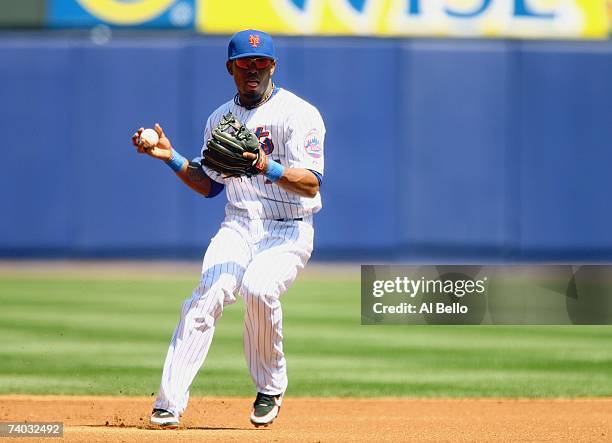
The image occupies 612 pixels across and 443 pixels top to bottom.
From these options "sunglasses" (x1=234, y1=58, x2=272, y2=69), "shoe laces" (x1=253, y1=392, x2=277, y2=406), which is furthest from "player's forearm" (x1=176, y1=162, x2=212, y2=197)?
"shoe laces" (x1=253, y1=392, x2=277, y2=406)

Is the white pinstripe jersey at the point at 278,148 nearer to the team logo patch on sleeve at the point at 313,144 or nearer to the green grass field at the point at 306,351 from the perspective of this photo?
the team logo patch on sleeve at the point at 313,144

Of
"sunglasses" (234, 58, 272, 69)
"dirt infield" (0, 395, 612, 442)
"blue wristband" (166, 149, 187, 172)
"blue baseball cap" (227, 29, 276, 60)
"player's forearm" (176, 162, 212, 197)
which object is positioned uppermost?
"blue baseball cap" (227, 29, 276, 60)

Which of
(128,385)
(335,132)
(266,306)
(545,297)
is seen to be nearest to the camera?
(266,306)

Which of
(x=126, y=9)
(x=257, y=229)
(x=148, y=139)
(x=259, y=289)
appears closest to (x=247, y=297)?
(x=259, y=289)

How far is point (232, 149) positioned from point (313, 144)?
40cm

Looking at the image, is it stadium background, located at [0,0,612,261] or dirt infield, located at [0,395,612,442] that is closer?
dirt infield, located at [0,395,612,442]

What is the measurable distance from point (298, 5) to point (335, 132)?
141 centimetres

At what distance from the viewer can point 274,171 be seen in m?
4.58

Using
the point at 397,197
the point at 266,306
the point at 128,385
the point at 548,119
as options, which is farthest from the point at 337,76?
the point at 266,306

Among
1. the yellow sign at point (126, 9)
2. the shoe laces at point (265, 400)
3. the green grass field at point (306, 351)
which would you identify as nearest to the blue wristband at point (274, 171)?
the shoe laces at point (265, 400)

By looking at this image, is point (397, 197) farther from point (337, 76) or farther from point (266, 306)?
point (266, 306)

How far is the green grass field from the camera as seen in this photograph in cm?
672

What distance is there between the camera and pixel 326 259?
1289 cm

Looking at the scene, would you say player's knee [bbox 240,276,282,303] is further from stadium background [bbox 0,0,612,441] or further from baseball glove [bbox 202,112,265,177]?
stadium background [bbox 0,0,612,441]
